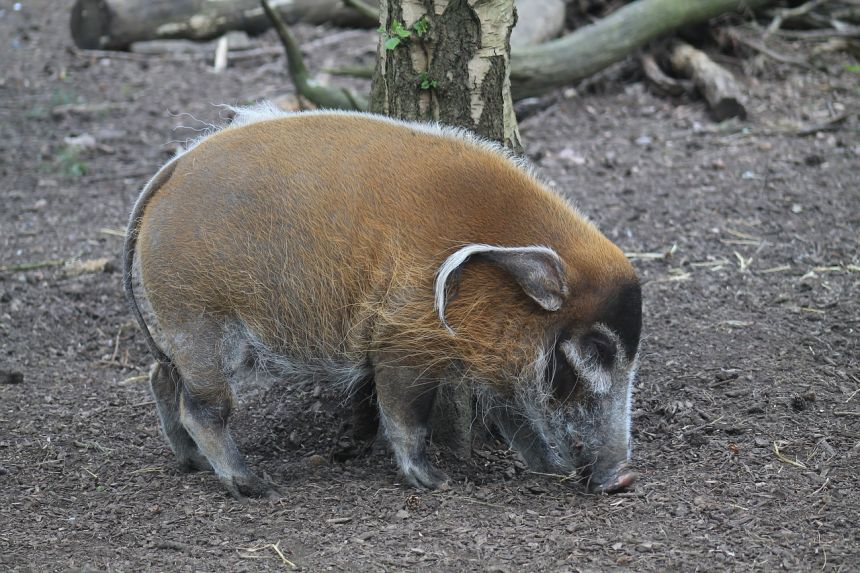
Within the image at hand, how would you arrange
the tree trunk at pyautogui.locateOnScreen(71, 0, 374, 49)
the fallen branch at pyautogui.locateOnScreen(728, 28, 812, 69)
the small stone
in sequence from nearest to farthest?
1. the small stone
2. the fallen branch at pyautogui.locateOnScreen(728, 28, 812, 69)
3. the tree trunk at pyautogui.locateOnScreen(71, 0, 374, 49)

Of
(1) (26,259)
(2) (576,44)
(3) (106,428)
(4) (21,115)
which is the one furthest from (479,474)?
(4) (21,115)

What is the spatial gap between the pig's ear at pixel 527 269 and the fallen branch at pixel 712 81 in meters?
5.81

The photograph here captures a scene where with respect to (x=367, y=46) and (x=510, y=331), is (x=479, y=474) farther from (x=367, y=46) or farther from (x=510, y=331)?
(x=367, y=46)

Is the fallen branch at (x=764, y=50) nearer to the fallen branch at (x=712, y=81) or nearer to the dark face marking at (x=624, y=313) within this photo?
the fallen branch at (x=712, y=81)

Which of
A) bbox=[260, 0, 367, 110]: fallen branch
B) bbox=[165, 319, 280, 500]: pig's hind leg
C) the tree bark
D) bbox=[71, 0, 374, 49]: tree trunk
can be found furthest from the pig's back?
bbox=[71, 0, 374, 49]: tree trunk

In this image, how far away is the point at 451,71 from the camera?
15.2 ft

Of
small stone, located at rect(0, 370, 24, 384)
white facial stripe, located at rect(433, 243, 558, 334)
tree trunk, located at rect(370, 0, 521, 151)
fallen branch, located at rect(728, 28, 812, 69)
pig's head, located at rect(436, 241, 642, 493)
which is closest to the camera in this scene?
white facial stripe, located at rect(433, 243, 558, 334)

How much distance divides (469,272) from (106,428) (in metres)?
2.23

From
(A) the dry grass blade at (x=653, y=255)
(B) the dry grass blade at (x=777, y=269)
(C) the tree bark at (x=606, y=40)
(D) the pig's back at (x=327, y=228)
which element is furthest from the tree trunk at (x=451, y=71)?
(C) the tree bark at (x=606, y=40)

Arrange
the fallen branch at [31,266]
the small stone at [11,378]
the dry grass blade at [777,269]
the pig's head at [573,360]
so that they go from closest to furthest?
the pig's head at [573,360], the small stone at [11,378], the dry grass blade at [777,269], the fallen branch at [31,266]

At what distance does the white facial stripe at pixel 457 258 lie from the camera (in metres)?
3.91

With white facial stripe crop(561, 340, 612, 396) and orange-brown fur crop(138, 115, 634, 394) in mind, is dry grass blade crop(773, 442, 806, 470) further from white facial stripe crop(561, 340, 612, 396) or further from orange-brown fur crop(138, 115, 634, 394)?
orange-brown fur crop(138, 115, 634, 394)

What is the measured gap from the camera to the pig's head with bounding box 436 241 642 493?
4.01 metres

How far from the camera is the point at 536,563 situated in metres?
3.53
